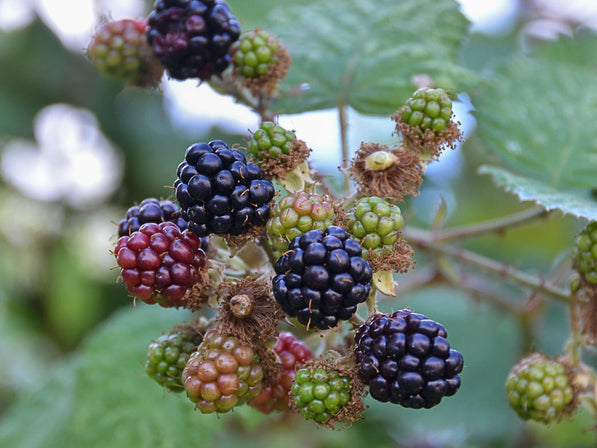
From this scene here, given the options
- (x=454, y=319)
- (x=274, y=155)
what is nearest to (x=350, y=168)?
(x=274, y=155)

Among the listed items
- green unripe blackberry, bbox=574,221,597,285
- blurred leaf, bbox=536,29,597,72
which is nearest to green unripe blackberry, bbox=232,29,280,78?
green unripe blackberry, bbox=574,221,597,285

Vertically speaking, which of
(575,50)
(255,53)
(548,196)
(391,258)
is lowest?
(575,50)

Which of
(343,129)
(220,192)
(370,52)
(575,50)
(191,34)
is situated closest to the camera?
(220,192)

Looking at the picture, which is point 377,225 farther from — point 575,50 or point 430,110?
point 575,50

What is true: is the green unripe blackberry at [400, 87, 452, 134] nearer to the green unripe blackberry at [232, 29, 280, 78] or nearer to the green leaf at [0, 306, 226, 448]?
the green unripe blackberry at [232, 29, 280, 78]

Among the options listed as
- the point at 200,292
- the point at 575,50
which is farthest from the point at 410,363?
the point at 575,50

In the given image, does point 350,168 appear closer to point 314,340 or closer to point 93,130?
point 314,340

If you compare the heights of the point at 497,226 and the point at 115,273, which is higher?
the point at 497,226
